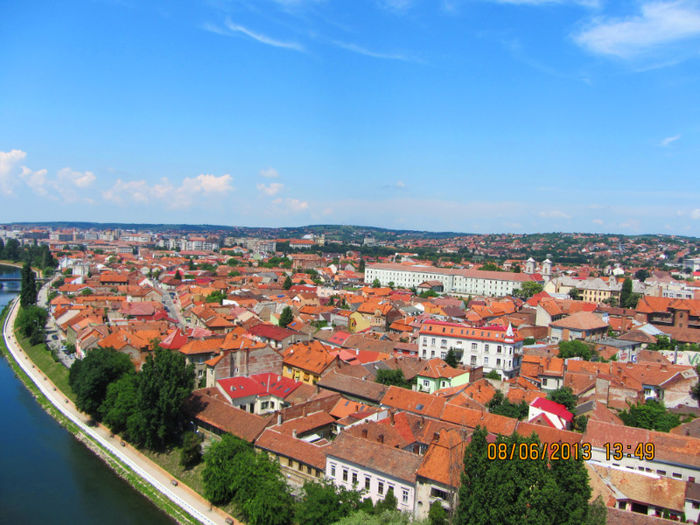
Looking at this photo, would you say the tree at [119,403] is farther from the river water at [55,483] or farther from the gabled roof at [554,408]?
the gabled roof at [554,408]

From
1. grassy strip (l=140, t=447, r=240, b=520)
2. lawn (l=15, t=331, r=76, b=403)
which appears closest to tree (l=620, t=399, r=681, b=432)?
grassy strip (l=140, t=447, r=240, b=520)

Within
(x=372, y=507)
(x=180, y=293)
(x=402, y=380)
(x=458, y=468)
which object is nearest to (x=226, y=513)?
(x=372, y=507)

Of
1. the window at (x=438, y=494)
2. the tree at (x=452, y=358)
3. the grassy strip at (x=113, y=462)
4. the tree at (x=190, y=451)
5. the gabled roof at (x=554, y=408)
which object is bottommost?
the grassy strip at (x=113, y=462)

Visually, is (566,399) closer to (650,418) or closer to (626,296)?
(650,418)
